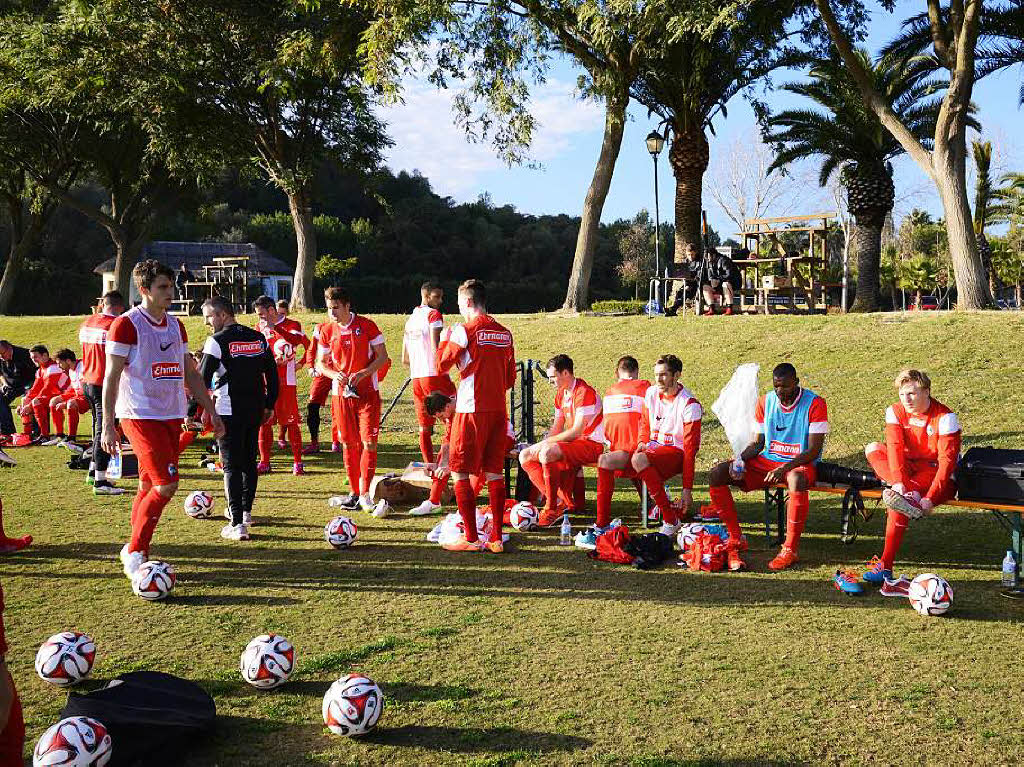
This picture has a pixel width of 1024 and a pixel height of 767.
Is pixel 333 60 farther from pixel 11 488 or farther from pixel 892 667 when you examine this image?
pixel 892 667

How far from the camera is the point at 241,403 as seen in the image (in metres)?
7.62

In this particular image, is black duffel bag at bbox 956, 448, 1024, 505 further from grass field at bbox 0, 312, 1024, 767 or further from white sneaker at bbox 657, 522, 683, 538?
white sneaker at bbox 657, 522, 683, 538

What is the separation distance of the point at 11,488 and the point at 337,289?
497 centimetres

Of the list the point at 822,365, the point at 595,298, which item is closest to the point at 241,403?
the point at 822,365

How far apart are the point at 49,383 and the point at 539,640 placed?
41.1 feet

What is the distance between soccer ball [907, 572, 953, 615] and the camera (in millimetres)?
5520

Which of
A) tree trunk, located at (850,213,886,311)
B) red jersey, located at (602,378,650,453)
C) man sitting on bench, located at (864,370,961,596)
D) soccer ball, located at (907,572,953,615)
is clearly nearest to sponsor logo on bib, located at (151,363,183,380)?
red jersey, located at (602,378,650,453)

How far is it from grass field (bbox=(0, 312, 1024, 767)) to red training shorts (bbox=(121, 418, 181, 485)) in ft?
2.68

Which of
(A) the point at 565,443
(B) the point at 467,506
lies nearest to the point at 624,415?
(A) the point at 565,443

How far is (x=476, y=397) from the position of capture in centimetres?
716

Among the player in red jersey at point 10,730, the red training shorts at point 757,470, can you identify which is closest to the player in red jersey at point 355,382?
the red training shorts at point 757,470

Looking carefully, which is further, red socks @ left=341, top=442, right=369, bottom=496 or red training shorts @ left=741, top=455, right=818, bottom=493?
red socks @ left=341, top=442, right=369, bottom=496

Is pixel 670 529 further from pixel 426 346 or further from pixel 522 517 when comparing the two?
pixel 426 346

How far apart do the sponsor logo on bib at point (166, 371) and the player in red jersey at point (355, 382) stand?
7.26 ft
